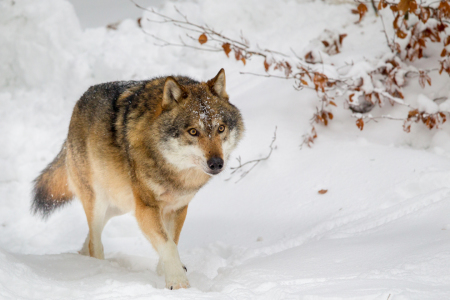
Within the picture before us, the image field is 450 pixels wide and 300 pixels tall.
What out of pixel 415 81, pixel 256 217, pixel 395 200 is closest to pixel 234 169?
pixel 256 217

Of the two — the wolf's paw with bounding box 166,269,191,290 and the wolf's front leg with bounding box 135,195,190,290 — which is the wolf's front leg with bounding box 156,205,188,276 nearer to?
the wolf's front leg with bounding box 135,195,190,290

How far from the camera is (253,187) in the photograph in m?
5.04

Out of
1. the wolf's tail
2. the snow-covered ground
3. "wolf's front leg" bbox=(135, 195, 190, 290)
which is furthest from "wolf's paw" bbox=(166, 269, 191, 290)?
the wolf's tail

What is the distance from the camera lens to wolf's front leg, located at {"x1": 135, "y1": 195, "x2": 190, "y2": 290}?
2.99 meters

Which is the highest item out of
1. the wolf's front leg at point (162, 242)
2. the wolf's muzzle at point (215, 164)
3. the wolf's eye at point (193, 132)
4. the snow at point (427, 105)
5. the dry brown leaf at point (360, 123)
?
the wolf's eye at point (193, 132)

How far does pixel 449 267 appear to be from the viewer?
2.39 metres

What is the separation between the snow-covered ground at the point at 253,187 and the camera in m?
2.57

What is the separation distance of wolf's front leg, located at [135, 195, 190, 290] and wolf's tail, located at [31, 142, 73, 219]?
4.51 feet

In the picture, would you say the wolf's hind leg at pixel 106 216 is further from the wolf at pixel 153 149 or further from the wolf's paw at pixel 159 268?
the wolf's paw at pixel 159 268

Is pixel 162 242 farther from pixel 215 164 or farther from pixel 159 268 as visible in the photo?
pixel 215 164

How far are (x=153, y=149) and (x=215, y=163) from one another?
60cm

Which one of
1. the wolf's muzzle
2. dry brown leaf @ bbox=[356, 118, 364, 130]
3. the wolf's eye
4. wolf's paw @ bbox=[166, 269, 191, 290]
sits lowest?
wolf's paw @ bbox=[166, 269, 191, 290]

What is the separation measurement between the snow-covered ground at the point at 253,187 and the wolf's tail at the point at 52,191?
53 cm

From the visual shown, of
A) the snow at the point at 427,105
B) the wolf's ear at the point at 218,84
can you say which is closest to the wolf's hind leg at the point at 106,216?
the wolf's ear at the point at 218,84
